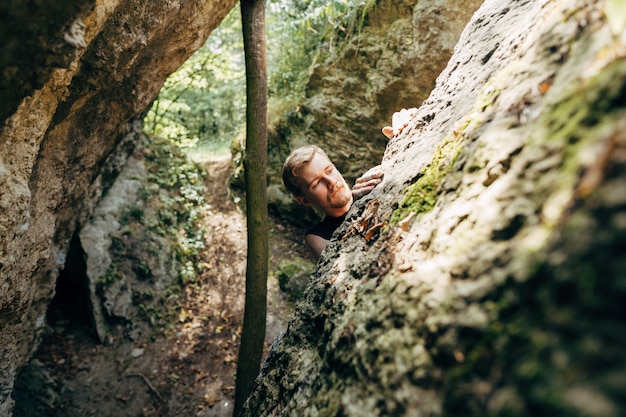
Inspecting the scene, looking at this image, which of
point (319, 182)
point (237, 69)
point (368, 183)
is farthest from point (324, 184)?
point (237, 69)

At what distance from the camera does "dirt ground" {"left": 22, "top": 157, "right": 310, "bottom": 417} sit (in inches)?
191

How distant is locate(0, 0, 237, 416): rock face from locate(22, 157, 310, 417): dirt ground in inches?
52.1

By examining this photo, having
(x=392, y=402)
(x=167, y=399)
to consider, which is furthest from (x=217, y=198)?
(x=392, y=402)

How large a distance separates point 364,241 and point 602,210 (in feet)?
3.66

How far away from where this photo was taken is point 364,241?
165 centimetres

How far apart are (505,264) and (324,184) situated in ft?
6.54

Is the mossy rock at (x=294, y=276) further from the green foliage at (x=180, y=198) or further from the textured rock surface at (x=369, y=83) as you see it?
the green foliage at (x=180, y=198)

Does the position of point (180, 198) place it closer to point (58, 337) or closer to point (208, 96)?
point (58, 337)

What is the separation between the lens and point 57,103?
241 centimetres

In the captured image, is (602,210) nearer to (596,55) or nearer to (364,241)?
(596,55)

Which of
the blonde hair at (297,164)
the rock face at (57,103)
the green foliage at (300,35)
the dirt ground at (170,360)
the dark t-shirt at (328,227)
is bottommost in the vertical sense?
the dirt ground at (170,360)

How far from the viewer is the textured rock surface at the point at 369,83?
18.9ft

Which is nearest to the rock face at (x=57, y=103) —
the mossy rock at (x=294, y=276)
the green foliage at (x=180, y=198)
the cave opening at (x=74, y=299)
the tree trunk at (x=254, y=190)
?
the tree trunk at (x=254, y=190)

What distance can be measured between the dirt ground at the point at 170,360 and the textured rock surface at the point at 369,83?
2166mm
